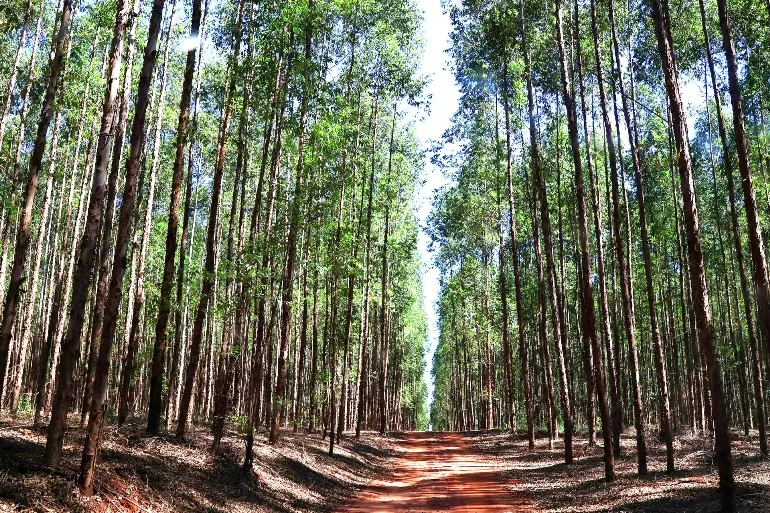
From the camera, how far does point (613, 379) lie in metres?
16.9

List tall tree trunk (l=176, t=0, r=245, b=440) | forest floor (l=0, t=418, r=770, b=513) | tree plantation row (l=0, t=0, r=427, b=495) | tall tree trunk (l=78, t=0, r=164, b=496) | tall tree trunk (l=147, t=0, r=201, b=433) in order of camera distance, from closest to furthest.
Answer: tall tree trunk (l=78, t=0, r=164, b=496) → forest floor (l=0, t=418, r=770, b=513) → tree plantation row (l=0, t=0, r=427, b=495) → tall tree trunk (l=147, t=0, r=201, b=433) → tall tree trunk (l=176, t=0, r=245, b=440)

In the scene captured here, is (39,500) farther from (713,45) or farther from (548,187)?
(548,187)

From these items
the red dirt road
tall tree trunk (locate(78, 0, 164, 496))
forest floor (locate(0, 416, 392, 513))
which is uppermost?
tall tree trunk (locate(78, 0, 164, 496))

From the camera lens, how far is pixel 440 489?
14.3 meters

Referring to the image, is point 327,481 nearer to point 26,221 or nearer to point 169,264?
point 169,264

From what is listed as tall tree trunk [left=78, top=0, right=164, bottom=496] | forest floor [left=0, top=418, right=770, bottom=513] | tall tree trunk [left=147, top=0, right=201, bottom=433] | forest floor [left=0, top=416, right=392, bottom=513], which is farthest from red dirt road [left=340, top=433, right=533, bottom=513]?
tall tree trunk [left=78, top=0, right=164, bottom=496]

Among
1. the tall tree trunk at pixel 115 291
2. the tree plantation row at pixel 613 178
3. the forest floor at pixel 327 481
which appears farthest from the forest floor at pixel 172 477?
the tree plantation row at pixel 613 178

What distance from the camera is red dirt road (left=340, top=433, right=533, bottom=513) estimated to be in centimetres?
1175

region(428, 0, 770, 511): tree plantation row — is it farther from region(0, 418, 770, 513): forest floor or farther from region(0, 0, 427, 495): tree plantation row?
region(0, 0, 427, 495): tree plantation row

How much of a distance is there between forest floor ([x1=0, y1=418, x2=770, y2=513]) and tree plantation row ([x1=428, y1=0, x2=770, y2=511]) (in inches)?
50.3

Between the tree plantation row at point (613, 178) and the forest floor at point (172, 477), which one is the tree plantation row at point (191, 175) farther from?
the tree plantation row at point (613, 178)

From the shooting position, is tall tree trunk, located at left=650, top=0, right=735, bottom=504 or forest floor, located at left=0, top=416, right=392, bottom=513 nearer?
forest floor, located at left=0, top=416, right=392, bottom=513

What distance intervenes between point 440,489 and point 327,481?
2.97 meters

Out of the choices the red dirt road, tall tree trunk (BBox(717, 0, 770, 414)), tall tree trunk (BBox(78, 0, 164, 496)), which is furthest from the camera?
the red dirt road
